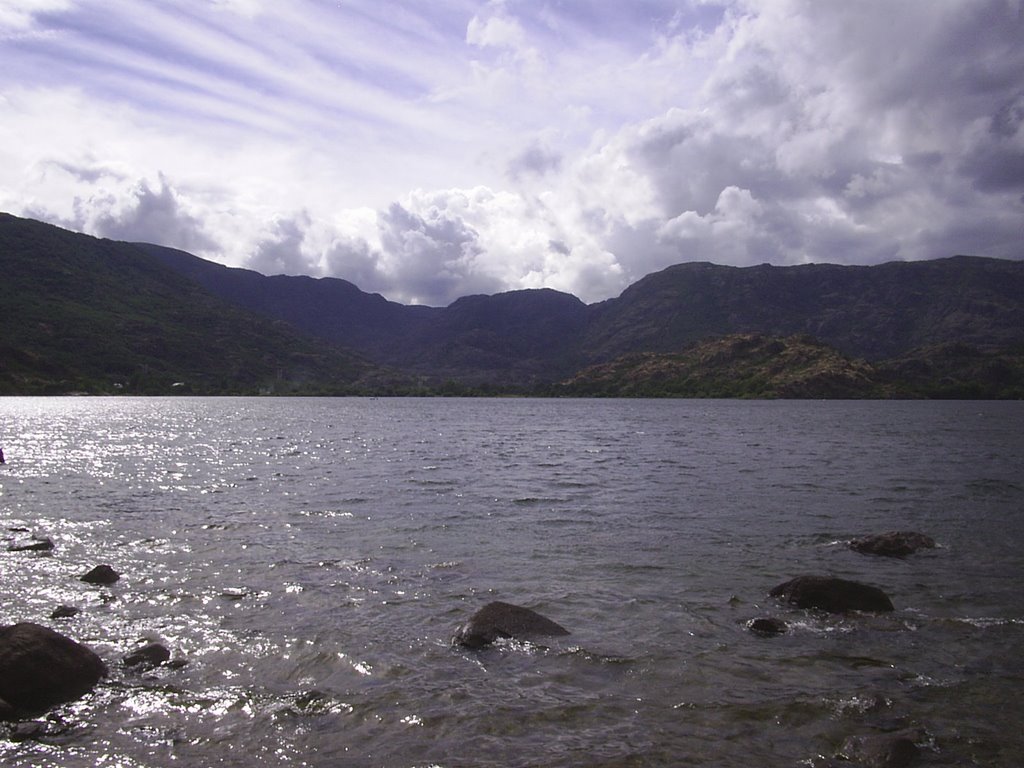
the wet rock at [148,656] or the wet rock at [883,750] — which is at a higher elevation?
the wet rock at [883,750]

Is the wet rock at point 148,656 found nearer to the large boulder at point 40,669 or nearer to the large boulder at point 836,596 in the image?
the large boulder at point 40,669

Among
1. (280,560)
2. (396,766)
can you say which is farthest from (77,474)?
(396,766)

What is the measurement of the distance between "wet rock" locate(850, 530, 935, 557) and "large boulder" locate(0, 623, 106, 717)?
2763 centimetres

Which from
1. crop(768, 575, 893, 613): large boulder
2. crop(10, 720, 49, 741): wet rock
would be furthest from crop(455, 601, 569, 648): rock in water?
crop(10, 720, 49, 741): wet rock

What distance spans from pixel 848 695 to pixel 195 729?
13582 millimetres

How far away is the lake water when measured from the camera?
42.8 feet

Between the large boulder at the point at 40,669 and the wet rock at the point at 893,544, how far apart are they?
27.6 meters

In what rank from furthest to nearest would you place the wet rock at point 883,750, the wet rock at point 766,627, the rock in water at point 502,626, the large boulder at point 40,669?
the wet rock at point 766,627, the rock in water at point 502,626, the large boulder at point 40,669, the wet rock at point 883,750

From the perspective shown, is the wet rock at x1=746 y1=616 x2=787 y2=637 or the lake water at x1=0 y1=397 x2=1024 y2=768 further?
the wet rock at x1=746 y1=616 x2=787 y2=637

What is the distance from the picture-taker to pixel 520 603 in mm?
21734

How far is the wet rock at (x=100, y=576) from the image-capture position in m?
23.0

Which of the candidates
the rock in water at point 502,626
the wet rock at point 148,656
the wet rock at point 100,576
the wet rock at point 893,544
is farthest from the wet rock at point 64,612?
the wet rock at point 893,544

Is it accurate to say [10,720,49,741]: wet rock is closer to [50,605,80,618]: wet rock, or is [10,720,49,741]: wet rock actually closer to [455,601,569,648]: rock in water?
[50,605,80,618]: wet rock

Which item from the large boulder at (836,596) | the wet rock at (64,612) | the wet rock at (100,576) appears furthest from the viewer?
the wet rock at (100,576)
